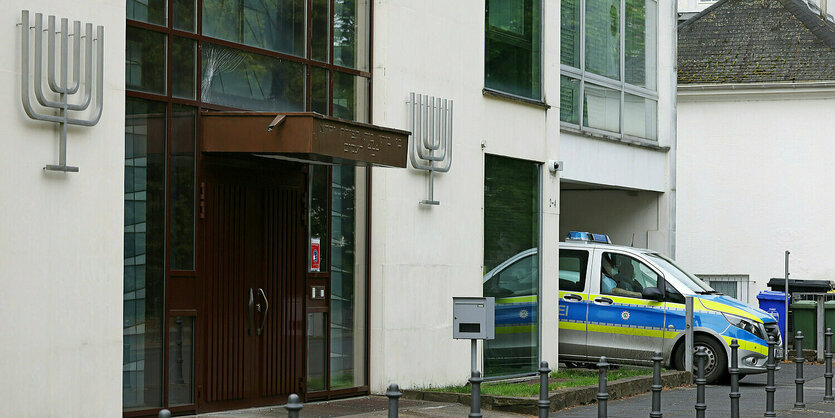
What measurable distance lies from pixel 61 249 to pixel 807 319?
16589 millimetres

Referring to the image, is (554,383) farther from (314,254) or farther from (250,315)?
(250,315)

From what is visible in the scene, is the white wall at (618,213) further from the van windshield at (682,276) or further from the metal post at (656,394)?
the metal post at (656,394)

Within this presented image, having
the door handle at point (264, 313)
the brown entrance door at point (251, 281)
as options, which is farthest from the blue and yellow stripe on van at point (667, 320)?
the door handle at point (264, 313)

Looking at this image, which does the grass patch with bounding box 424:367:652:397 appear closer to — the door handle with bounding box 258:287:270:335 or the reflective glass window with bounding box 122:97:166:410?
the door handle with bounding box 258:287:270:335

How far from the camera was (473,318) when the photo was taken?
11.7 metres

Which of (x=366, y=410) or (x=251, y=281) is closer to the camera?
(x=251, y=281)

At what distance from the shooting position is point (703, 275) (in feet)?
104

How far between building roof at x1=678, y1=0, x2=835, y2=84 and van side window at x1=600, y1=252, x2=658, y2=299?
1410 cm

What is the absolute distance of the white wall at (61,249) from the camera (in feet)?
31.8

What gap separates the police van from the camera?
17.8 meters

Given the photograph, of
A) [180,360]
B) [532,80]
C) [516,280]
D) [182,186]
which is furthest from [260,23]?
[516,280]

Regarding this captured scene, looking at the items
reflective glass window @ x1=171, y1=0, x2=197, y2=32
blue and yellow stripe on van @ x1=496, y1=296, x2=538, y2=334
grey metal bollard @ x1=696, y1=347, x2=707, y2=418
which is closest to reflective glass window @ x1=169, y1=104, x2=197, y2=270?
reflective glass window @ x1=171, y1=0, x2=197, y2=32

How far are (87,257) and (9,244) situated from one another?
0.84 metres

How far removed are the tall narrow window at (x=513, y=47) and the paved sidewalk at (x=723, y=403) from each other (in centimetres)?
447
